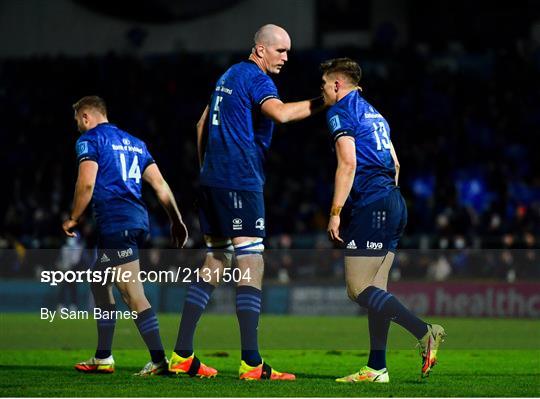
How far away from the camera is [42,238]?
23.9 meters

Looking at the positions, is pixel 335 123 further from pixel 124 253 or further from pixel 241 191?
pixel 124 253

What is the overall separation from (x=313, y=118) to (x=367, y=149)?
61.4 feet

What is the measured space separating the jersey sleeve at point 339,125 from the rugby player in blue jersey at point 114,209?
5.07ft

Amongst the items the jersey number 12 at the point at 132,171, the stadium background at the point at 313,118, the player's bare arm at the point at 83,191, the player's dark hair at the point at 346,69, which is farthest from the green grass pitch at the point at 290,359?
the stadium background at the point at 313,118

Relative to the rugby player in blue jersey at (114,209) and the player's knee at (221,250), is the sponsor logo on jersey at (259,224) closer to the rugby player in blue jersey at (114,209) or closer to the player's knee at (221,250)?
the player's knee at (221,250)

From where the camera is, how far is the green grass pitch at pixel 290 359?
25.3 feet

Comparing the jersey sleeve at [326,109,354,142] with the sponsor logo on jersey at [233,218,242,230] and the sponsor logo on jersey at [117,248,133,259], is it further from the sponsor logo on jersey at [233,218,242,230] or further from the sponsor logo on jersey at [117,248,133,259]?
the sponsor logo on jersey at [117,248,133,259]

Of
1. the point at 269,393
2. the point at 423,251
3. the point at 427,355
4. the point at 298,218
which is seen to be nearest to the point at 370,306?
the point at 427,355

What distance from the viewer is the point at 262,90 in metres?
8.27

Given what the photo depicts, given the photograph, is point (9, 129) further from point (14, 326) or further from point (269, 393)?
point (269, 393)

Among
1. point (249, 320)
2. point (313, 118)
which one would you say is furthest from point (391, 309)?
point (313, 118)

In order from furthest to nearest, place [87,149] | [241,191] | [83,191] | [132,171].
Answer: [132,171] → [87,149] → [83,191] → [241,191]

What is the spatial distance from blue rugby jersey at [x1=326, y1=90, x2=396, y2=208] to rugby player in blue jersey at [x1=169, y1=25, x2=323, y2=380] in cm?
27

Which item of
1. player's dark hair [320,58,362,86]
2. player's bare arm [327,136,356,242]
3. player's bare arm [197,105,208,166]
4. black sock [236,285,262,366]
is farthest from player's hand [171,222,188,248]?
player's dark hair [320,58,362,86]
